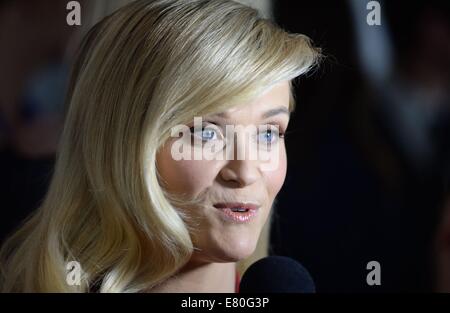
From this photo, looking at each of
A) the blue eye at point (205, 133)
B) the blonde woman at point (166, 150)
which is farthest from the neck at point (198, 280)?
the blue eye at point (205, 133)

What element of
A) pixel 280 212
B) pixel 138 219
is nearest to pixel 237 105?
pixel 138 219

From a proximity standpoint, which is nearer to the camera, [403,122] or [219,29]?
[219,29]

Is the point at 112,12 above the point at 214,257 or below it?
above

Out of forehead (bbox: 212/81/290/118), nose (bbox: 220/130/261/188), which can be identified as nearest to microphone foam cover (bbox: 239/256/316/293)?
nose (bbox: 220/130/261/188)

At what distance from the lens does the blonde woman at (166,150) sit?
1116 mm

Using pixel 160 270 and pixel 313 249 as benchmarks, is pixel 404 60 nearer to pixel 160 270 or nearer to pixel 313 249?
pixel 313 249

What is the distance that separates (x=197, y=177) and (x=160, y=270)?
0.18 metres

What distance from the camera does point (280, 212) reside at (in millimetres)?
1489

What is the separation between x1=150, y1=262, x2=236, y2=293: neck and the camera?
1.20 m

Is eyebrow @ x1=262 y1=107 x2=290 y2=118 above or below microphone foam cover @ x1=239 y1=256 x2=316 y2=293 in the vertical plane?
above

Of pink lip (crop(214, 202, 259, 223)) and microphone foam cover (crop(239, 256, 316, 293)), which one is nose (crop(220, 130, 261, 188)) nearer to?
pink lip (crop(214, 202, 259, 223))

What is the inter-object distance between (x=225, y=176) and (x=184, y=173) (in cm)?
7

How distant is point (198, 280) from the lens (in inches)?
47.8

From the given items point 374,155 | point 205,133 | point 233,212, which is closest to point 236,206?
point 233,212
